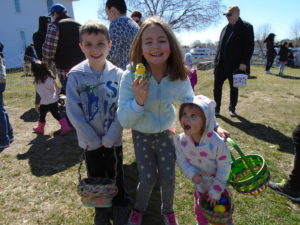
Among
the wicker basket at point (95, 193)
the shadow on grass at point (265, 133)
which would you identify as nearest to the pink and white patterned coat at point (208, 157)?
the wicker basket at point (95, 193)

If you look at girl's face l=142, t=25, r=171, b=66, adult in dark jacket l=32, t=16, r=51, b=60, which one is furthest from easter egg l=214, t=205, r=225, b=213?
adult in dark jacket l=32, t=16, r=51, b=60

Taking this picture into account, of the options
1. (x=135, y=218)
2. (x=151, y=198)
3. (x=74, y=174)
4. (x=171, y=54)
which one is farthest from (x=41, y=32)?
(x=135, y=218)

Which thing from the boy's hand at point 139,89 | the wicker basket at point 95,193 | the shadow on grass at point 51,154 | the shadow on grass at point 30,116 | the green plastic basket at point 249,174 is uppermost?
the boy's hand at point 139,89

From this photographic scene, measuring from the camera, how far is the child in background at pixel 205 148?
66.0 inches

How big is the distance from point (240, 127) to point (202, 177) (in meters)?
3.18

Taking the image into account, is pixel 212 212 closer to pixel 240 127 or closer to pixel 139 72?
pixel 139 72

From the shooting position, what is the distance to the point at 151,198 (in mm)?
2621

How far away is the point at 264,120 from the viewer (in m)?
5.09

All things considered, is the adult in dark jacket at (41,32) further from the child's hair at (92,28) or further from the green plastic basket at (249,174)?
the green plastic basket at (249,174)

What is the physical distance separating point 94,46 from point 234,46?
139 inches

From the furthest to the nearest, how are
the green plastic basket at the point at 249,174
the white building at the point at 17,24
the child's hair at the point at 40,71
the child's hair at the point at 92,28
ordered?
the white building at the point at 17,24
the child's hair at the point at 40,71
the child's hair at the point at 92,28
the green plastic basket at the point at 249,174

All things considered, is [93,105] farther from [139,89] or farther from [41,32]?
[41,32]

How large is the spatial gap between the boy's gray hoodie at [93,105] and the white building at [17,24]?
1817cm

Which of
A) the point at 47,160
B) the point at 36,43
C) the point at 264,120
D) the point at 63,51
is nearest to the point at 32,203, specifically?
the point at 47,160
